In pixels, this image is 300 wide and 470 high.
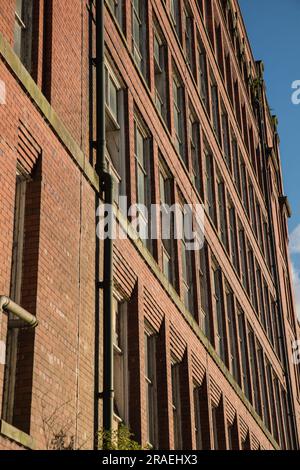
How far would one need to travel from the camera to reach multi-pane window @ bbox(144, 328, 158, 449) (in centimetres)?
1650

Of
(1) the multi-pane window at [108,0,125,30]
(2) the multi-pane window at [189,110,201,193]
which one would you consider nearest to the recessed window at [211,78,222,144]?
(2) the multi-pane window at [189,110,201,193]

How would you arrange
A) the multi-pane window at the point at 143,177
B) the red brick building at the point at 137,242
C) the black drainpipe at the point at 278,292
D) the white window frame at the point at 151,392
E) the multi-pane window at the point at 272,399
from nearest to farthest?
the red brick building at the point at 137,242 → the white window frame at the point at 151,392 → the multi-pane window at the point at 143,177 → the multi-pane window at the point at 272,399 → the black drainpipe at the point at 278,292

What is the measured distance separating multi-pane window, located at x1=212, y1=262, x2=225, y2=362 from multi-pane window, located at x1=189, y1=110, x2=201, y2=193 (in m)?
2.56

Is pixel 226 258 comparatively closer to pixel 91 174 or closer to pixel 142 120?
pixel 142 120

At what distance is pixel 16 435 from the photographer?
33.2 ft

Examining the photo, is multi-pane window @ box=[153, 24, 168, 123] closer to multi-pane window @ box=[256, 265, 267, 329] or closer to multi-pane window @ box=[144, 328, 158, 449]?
multi-pane window @ box=[144, 328, 158, 449]

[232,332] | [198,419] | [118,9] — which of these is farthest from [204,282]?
[118,9]

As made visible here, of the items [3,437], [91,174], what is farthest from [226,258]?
[3,437]

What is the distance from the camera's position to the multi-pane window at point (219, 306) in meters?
24.0

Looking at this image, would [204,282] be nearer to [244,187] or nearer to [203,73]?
[203,73]

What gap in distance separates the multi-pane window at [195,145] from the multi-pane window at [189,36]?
1.78 meters

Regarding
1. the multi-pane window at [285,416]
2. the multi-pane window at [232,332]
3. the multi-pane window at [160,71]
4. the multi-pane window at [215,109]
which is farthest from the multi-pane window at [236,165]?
the multi-pane window at [160,71]

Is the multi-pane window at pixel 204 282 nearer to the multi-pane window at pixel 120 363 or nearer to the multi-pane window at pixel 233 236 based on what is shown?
the multi-pane window at pixel 233 236

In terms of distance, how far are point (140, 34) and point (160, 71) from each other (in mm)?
1437
